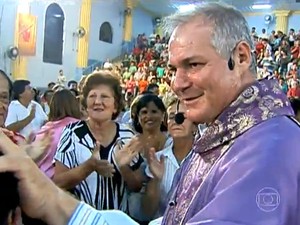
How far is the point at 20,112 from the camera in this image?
5.12 m

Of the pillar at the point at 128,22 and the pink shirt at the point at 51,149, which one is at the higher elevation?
the pillar at the point at 128,22

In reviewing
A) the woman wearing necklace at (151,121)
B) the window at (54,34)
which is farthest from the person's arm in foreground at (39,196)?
the window at (54,34)

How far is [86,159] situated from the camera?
2.62 meters

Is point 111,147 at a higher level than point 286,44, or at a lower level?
lower

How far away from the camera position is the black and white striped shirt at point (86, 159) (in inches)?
102

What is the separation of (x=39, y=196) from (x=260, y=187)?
16.3 inches

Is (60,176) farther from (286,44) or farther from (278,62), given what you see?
(286,44)

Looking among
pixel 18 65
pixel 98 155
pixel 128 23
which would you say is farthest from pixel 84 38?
pixel 98 155

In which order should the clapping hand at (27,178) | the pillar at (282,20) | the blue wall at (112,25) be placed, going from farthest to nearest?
the pillar at (282,20), the blue wall at (112,25), the clapping hand at (27,178)

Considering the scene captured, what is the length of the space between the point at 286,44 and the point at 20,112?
613 inches

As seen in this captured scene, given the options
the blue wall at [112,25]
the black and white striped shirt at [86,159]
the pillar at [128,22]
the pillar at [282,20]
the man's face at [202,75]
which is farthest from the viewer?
the pillar at [128,22]

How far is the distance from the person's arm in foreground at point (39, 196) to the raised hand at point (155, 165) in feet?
5.06

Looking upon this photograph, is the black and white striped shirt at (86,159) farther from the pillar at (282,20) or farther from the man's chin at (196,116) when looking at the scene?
the pillar at (282,20)

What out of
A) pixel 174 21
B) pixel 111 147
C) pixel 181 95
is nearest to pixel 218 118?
pixel 181 95
